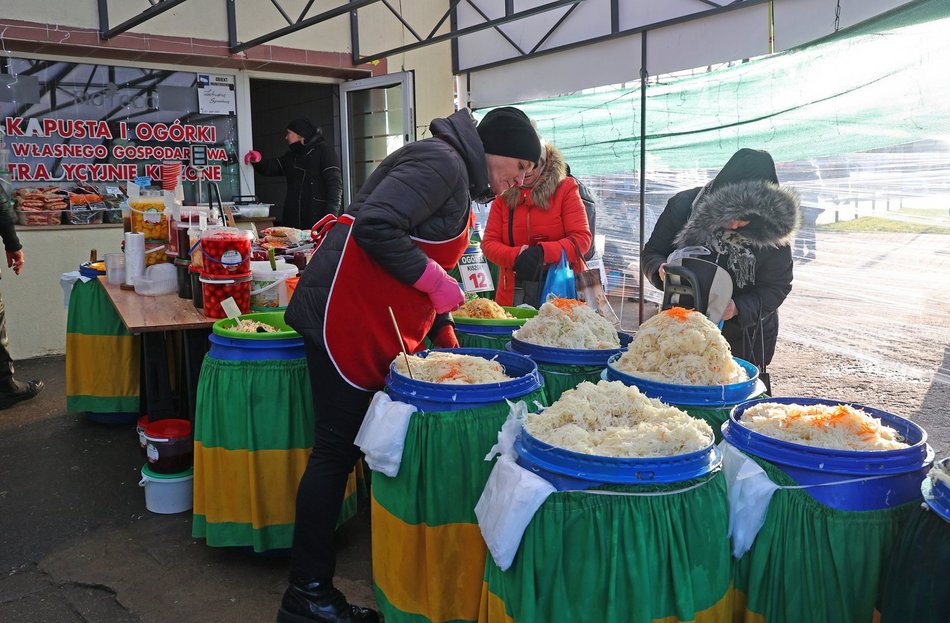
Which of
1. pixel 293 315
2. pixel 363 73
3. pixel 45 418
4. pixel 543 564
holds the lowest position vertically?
pixel 45 418

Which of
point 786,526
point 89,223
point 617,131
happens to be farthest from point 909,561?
point 89,223

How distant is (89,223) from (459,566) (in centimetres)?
618

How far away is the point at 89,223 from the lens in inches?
276

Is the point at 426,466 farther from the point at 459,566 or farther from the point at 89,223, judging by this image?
the point at 89,223

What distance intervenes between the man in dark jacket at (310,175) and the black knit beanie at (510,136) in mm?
4925

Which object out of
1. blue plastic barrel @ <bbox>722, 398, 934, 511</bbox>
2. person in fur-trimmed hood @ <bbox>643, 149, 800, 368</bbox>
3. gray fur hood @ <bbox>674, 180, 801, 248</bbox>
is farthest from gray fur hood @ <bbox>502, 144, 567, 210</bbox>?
blue plastic barrel @ <bbox>722, 398, 934, 511</bbox>

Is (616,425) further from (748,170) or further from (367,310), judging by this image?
(748,170)

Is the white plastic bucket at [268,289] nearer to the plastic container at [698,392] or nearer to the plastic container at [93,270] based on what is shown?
the plastic container at [93,270]

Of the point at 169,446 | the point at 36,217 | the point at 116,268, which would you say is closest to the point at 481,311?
the point at 169,446

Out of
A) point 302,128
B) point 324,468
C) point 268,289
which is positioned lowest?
point 324,468

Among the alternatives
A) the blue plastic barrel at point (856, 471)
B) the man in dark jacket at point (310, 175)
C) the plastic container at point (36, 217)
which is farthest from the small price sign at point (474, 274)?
the plastic container at point (36, 217)

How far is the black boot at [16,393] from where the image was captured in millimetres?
5406

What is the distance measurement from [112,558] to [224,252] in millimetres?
1422

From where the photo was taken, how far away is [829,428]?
188cm
